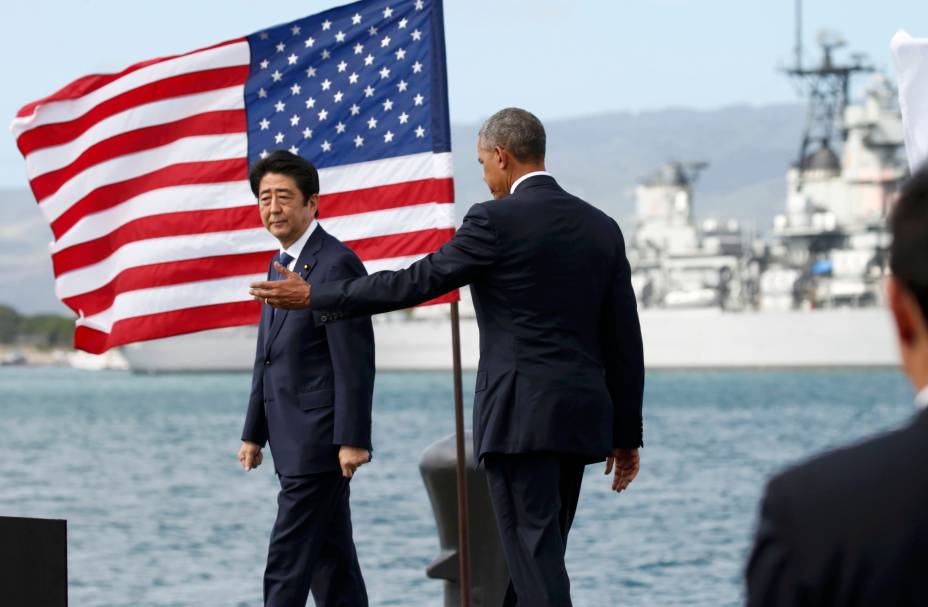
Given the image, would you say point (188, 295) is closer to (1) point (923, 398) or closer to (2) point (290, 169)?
(2) point (290, 169)

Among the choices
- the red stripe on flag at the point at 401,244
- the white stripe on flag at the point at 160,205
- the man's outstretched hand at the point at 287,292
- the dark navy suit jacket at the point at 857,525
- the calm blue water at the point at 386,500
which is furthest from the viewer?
the calm blue water at the point at 386,500

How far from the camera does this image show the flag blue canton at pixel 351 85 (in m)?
5.39

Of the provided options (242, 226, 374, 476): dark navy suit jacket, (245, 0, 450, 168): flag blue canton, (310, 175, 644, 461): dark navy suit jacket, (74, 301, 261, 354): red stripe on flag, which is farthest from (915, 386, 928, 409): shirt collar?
(74, 301, 261, 354): red stripe on flag

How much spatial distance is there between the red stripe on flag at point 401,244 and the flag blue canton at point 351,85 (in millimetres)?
292

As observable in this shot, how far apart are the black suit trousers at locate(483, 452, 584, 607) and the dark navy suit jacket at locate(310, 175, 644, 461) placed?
68 millimetres

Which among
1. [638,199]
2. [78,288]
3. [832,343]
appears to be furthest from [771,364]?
[78,288]

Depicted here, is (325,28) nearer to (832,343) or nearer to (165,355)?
(832,343)

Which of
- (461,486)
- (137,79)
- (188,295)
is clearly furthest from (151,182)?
(461,486)

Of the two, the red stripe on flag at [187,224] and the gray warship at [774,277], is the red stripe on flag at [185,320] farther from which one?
the gray warship at [774,277]

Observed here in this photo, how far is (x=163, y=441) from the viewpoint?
46.5 m

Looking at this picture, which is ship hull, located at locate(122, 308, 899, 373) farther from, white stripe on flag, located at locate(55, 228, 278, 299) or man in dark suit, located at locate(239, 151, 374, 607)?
man in dark suit, located at locate(239, 151, 374, 607)

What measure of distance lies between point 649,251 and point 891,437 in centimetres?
8833

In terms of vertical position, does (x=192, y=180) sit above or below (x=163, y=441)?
above

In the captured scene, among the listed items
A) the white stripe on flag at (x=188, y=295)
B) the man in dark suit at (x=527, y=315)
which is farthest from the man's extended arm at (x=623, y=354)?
the white stripe on flag at (x=188, y=295)
